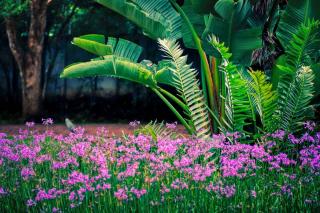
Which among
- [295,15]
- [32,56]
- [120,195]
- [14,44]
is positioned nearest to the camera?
[120,195]

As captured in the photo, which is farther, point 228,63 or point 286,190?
point 228,63

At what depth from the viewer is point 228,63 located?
27.4ft

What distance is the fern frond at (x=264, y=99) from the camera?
8.46 metres

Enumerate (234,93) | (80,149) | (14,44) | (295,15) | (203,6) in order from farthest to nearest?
1. (14,44)
2. (295,15)
3. (203,6)
4. (234,93)
5. (80,149)

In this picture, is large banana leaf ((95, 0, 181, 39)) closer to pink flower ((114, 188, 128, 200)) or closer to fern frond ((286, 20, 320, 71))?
fern frond ((286, 20, 320, 71))

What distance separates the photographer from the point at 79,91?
2398cm

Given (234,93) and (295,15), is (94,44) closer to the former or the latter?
(234,93)

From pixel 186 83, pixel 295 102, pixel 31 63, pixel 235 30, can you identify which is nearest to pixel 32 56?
pixel 31 63

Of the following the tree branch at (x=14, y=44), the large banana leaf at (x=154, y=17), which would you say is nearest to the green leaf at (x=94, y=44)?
the large banana leaf at (x=154, y=17)

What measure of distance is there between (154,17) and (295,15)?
8.26ft

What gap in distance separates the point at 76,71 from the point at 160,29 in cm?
202

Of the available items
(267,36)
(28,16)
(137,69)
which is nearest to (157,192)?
(137,69)

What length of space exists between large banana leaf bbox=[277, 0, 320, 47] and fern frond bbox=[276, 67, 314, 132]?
41.9 inches

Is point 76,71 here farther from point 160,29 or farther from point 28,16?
point 28,16
